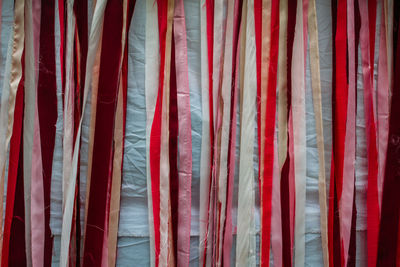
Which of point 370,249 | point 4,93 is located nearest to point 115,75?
point 4,93

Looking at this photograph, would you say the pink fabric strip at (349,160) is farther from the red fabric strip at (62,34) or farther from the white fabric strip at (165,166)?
the red fabric strip at (62,34)

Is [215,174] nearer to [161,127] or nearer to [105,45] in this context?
[161,127]

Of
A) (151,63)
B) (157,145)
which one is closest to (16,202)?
(157,145)

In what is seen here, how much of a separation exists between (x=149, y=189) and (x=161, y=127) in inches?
6.1

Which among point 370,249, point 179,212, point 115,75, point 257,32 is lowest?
point 370,249

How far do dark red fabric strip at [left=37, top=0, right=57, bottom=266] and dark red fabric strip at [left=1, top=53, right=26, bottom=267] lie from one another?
0.15ft

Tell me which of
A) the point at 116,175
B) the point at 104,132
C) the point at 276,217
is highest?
the point at 104,132

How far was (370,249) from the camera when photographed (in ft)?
2.76

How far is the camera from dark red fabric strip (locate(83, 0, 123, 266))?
784 millimetres

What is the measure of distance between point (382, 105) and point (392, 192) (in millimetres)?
225

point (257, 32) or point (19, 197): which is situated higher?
point (257, 32)

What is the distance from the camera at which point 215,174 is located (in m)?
0.81

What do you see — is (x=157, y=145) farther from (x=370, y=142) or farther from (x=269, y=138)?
(x=370, y=142)

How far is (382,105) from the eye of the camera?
2.80 ft
